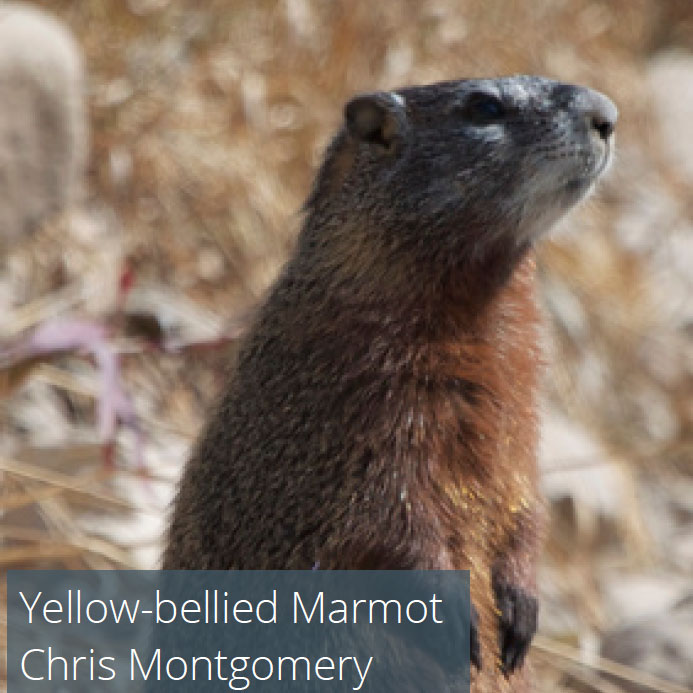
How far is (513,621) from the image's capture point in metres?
2.84

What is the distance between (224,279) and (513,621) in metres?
3.20

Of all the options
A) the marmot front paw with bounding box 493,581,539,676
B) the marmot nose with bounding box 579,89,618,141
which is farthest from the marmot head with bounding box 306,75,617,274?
the marmot front paw with bounding box 493,581,539,676

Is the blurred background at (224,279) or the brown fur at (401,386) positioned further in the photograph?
the blurred background at (224,279)

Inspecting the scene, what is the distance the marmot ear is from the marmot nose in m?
0.38

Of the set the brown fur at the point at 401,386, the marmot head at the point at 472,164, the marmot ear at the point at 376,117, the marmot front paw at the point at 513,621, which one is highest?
the marmot ear at the point at 376,117

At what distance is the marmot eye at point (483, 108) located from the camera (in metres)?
2.88

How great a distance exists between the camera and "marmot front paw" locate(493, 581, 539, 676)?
2840mm

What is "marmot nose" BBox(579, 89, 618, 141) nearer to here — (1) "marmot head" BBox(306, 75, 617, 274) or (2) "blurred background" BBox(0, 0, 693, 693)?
(1) "marmot head" BBox(306, 75, 617, 274)

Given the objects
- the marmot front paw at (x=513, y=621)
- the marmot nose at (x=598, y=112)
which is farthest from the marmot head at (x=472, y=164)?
the marmot front paw at (x=513, y=621)

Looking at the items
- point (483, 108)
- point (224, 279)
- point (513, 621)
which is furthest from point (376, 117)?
point (224, 279)

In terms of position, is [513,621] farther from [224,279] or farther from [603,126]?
[224,279]

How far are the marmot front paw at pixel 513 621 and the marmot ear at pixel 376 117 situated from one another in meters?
0.96

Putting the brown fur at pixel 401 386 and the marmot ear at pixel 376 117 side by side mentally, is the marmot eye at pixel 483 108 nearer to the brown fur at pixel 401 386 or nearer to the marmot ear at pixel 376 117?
the brown fur at pixel 401 386

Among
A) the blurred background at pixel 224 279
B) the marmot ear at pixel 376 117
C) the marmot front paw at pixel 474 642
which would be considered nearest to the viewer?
the marmot front paw at pixel 474 642
